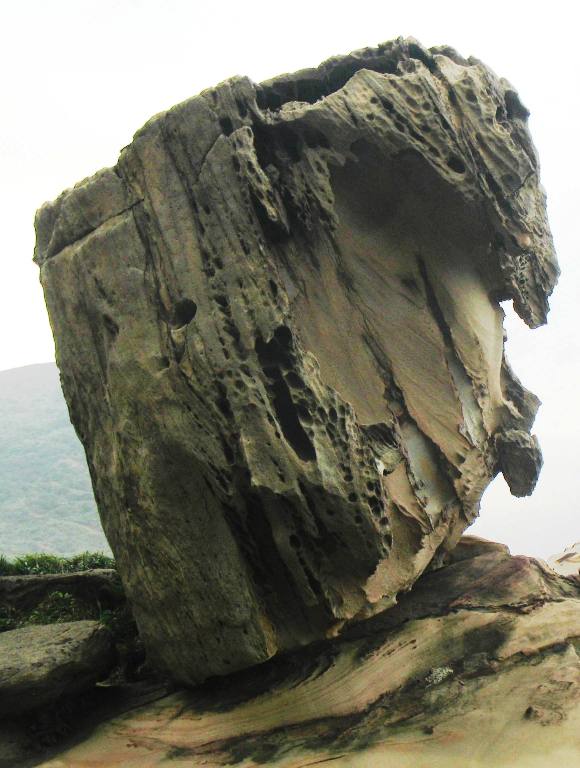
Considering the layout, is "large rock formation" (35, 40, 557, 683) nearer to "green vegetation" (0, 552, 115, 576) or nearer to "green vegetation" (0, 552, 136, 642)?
"green vegetation" (0, 552, 136, 642)

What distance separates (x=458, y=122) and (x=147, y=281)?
392 centimetres

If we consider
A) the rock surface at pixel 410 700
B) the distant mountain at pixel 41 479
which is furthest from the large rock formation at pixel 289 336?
the distant mountain at pixel 41 479

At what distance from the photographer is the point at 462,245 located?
8594 millimetres

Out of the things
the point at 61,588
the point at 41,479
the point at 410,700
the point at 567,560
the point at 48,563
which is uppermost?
the point at 48,563

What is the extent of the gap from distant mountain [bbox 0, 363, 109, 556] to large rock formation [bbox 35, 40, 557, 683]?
28695 millimetres

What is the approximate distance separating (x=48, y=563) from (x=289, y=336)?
594cm

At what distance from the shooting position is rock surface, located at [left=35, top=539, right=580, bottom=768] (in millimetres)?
6125

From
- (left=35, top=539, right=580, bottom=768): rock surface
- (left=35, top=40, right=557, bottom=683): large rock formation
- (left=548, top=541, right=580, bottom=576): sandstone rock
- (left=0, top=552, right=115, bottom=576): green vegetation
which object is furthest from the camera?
(left=548, top=541, right=580, bottom=576): sandstone rock

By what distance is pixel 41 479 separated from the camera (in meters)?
51.5

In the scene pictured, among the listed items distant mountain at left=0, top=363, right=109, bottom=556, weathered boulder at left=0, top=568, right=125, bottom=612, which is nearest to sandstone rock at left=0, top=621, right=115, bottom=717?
weathered boulder at left=0, top=568, right=125, bottom=612

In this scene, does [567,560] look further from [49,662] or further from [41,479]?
[41,479]

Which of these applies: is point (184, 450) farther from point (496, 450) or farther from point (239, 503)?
point (496, 450)

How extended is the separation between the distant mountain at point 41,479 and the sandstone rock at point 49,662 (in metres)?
27.7

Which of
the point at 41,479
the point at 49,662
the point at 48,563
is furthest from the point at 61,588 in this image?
the point at 41,479
